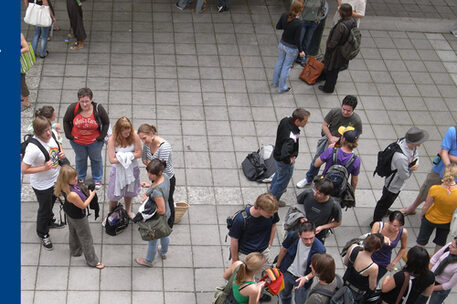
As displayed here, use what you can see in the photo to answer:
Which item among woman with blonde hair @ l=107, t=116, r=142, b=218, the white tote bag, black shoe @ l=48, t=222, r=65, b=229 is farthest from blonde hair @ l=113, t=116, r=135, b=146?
the white tote bag

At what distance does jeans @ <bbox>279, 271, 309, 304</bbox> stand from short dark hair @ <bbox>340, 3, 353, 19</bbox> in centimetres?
517

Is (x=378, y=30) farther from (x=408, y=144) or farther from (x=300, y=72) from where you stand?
(x=408, y=144)

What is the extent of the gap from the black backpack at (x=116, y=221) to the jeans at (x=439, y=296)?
3895mm

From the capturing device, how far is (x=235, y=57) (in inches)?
448

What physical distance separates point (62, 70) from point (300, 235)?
6.37 m

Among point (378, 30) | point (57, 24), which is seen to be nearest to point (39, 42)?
point (57, 24)

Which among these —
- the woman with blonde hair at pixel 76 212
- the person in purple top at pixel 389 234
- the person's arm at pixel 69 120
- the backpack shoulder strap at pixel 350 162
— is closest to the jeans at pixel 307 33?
the backpack shoulder strap at pixel 350 162

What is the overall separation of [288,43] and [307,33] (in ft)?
4.25

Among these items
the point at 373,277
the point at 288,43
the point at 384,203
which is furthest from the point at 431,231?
the point at 288,43

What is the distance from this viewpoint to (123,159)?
23.4ft

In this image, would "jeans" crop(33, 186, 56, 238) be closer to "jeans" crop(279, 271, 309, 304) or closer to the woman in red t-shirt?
the woman in red t-shirt

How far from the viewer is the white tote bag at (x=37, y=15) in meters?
10.1

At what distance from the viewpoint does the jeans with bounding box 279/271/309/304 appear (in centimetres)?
628

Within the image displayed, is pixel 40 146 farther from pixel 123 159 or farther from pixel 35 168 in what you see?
pixel 123 159
